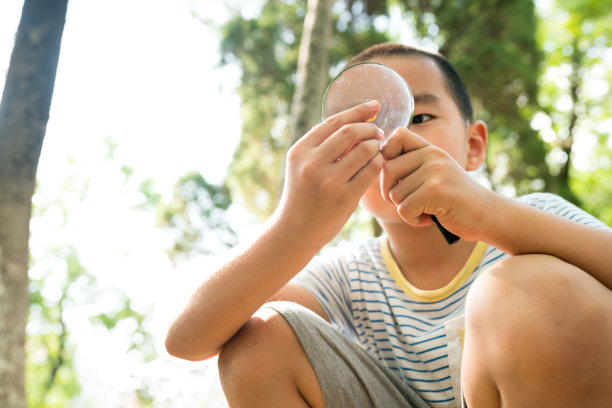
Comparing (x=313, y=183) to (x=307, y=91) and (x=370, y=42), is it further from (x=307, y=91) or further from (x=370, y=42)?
(x=370, y=42)

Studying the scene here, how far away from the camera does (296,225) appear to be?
1.39 metres

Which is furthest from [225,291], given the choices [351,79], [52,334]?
[52,334]

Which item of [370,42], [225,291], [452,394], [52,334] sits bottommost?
[52,334]

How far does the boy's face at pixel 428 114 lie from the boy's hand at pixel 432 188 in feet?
1.78

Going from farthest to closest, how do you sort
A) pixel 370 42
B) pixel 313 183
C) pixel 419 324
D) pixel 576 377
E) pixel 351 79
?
1. pixel 370 42
2. pixel 419 324
3. pixel 351 79
4. pixel 313 183
5. pixel 576 377

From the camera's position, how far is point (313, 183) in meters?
1.36

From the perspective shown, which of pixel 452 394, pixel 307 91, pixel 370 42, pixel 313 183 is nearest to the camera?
pixel 313 183

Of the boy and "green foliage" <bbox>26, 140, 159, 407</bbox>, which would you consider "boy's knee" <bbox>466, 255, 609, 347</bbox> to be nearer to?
the boy


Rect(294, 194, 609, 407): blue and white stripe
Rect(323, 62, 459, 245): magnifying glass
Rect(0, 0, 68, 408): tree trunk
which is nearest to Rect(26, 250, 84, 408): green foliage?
Rect(0, 0, 68, 408): tree trunk

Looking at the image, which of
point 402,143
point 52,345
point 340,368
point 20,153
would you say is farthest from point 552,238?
point 52,345

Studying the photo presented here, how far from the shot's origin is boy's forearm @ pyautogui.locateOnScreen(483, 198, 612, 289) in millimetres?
1268

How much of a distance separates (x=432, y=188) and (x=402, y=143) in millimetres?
176

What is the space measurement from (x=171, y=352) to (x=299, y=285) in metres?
0.63

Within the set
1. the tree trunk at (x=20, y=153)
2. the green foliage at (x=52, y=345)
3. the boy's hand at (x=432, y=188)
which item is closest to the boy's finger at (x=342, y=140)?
the boy's hand at (x=432, y=188)
